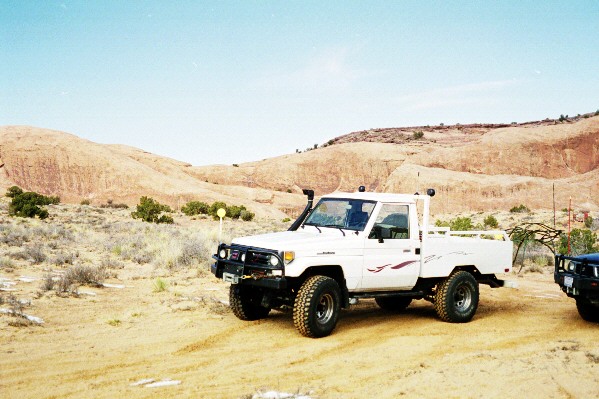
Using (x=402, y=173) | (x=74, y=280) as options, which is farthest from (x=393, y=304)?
(x=402, y=173)

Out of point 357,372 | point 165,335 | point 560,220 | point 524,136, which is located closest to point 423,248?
point 357,372

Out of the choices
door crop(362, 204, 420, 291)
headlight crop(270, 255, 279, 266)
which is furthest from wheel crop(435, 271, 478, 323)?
headlight crop(270, 255, 279, 266)

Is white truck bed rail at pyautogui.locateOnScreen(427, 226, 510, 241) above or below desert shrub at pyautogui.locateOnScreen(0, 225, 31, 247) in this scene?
above

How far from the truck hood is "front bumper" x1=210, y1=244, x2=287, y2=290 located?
124 mm

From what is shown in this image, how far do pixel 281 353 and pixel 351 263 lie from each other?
1.84 m

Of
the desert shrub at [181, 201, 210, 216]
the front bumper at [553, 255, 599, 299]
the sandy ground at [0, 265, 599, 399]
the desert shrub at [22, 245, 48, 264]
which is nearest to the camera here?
the sandy ground at [0, 265, 599, 399]

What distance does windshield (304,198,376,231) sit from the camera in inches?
349

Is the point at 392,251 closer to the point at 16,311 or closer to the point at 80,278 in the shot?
the point at 16,311

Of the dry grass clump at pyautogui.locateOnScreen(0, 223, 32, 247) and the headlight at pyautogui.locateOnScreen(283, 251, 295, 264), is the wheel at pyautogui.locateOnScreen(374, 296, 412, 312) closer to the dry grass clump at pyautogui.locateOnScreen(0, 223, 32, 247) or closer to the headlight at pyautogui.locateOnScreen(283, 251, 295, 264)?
the headlight at pyautogui.locateOnScreen(283, 251, 295, 264)

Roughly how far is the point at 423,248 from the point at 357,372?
335 centimetres

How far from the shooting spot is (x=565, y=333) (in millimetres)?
8633

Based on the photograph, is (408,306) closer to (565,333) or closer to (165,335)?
(565,333)

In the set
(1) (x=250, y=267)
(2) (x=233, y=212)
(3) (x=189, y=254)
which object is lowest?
→ (3) (x=189, y=254)

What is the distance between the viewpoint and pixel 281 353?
7266 mm
